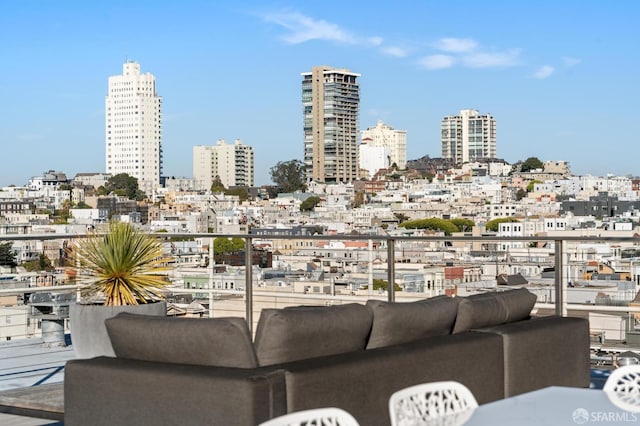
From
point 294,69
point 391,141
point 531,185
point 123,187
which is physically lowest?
point 531,185

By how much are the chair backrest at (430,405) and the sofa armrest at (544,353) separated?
150 centimetres

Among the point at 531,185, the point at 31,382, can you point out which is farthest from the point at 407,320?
the point at 531,185

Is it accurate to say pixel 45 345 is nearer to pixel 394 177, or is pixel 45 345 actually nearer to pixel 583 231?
pixel 583 231

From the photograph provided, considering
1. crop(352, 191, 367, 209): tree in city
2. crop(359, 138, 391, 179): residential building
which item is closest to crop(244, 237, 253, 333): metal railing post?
crop(352, 191, 367, 209): tree in city

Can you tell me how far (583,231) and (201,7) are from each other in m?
29.7

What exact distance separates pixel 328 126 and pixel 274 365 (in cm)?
12994

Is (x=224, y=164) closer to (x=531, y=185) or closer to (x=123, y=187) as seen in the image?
(x=123, y=187)

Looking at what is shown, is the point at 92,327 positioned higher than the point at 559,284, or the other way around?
the point at 559,284

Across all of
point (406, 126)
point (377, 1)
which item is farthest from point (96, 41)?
point (406, 126)

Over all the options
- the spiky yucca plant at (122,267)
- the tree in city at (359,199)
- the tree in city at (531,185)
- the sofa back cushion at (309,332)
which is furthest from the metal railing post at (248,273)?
the tree in city at (531,185)

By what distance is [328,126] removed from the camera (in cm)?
13238

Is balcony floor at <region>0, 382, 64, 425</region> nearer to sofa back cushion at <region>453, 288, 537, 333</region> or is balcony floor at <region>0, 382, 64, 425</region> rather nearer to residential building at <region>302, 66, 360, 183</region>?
sofa back cushion at <region>453, 288, 537, 333</region>

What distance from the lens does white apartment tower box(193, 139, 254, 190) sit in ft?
405

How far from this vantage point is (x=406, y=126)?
138 m
